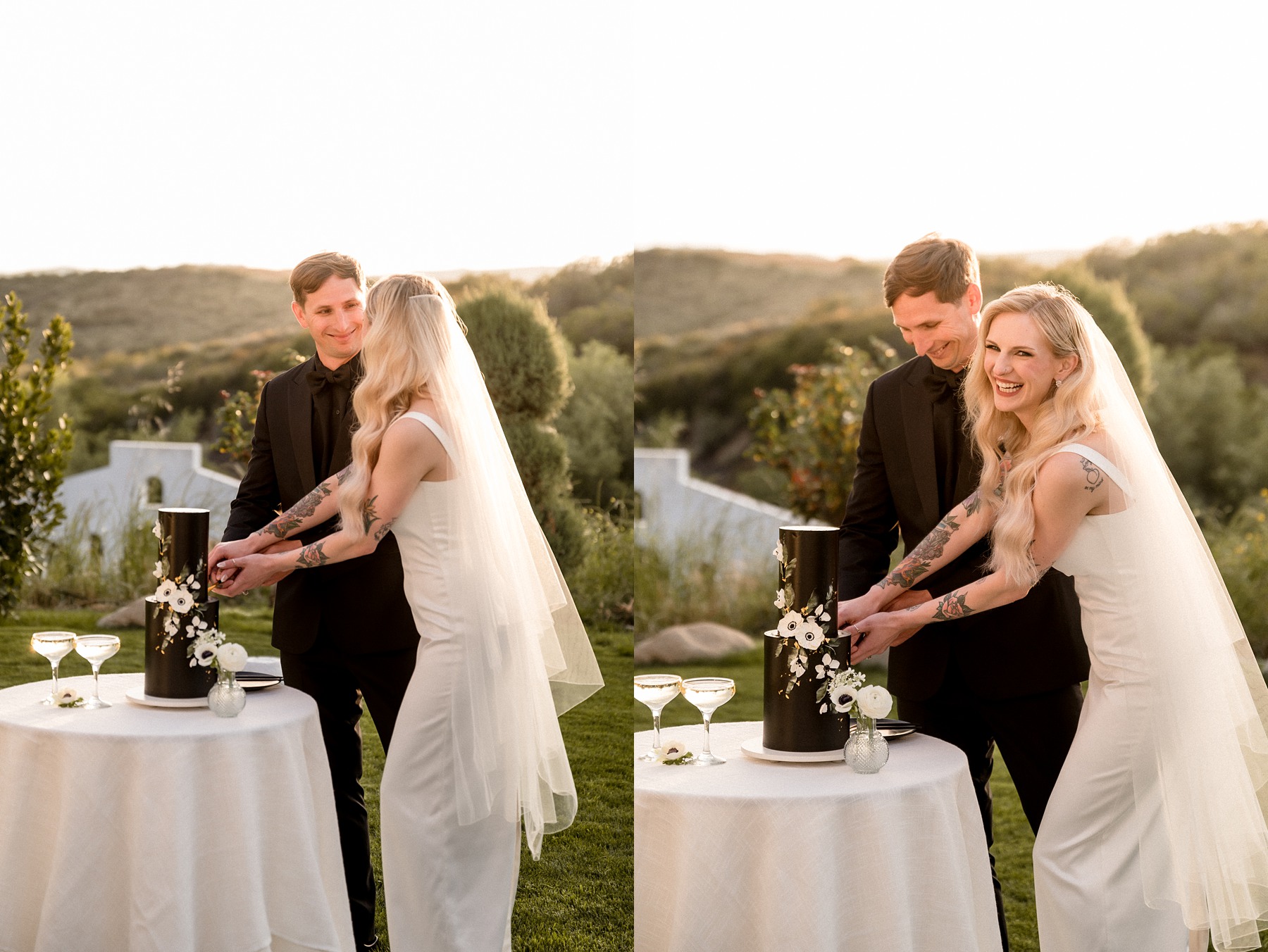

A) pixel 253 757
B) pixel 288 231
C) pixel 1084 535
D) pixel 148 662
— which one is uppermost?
pixel 288 231

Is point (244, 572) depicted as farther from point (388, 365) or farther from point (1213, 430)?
point (1213, 430)

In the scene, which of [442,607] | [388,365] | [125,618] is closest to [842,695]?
[442,607]

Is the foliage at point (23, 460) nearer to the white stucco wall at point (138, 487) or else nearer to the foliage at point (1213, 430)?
the white stucco wall at point (138, 487)

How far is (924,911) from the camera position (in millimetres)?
2482

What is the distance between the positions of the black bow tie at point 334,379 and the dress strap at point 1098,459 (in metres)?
2.18

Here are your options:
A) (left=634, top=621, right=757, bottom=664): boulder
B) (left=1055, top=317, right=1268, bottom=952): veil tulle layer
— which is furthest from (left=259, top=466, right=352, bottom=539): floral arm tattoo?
(left=634, top=621, right=757, bottom=664): boulder

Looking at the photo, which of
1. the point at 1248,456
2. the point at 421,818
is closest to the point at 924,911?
the point at 421,818

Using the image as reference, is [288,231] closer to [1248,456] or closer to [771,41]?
[771,41]

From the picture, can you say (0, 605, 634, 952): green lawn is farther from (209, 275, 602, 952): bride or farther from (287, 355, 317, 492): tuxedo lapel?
(287, 355, 317, 492): tuxedo lapel

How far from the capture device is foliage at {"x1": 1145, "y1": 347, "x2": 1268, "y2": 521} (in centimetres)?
816

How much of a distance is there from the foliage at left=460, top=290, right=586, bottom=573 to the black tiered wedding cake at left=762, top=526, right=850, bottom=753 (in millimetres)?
5651

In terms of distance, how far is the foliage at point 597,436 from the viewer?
8750 mm

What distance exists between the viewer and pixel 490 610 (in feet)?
10.9

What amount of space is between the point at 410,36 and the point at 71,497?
4195mm
